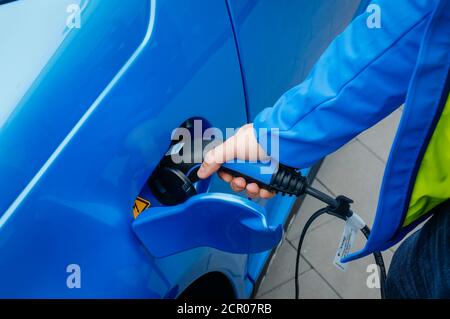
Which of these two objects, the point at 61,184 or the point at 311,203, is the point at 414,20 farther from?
the point at 311,203

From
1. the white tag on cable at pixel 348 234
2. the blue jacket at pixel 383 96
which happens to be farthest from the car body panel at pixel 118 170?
the white tag on cable at pixel 348 234

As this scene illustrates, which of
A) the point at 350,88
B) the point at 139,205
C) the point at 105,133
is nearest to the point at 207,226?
the point at 139,205

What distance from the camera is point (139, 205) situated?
3.45ft

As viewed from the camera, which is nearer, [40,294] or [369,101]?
[40,294]

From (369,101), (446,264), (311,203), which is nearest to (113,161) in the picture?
(369,101)

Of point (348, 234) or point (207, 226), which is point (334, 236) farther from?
point (207, 226)

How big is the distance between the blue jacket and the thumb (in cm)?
6

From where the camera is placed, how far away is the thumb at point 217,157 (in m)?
1.08

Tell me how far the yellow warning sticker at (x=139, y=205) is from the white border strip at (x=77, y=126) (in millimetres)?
215

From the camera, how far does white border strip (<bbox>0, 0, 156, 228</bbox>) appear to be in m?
0.82

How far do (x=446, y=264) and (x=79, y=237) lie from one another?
67cm

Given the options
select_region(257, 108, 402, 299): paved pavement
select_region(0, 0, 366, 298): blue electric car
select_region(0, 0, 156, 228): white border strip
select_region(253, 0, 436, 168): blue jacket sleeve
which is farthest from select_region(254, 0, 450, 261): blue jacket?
select_region(257, 108, 402, 299): paved pavement

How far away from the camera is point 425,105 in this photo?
35.1 inches

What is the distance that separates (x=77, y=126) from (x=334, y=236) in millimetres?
1624
